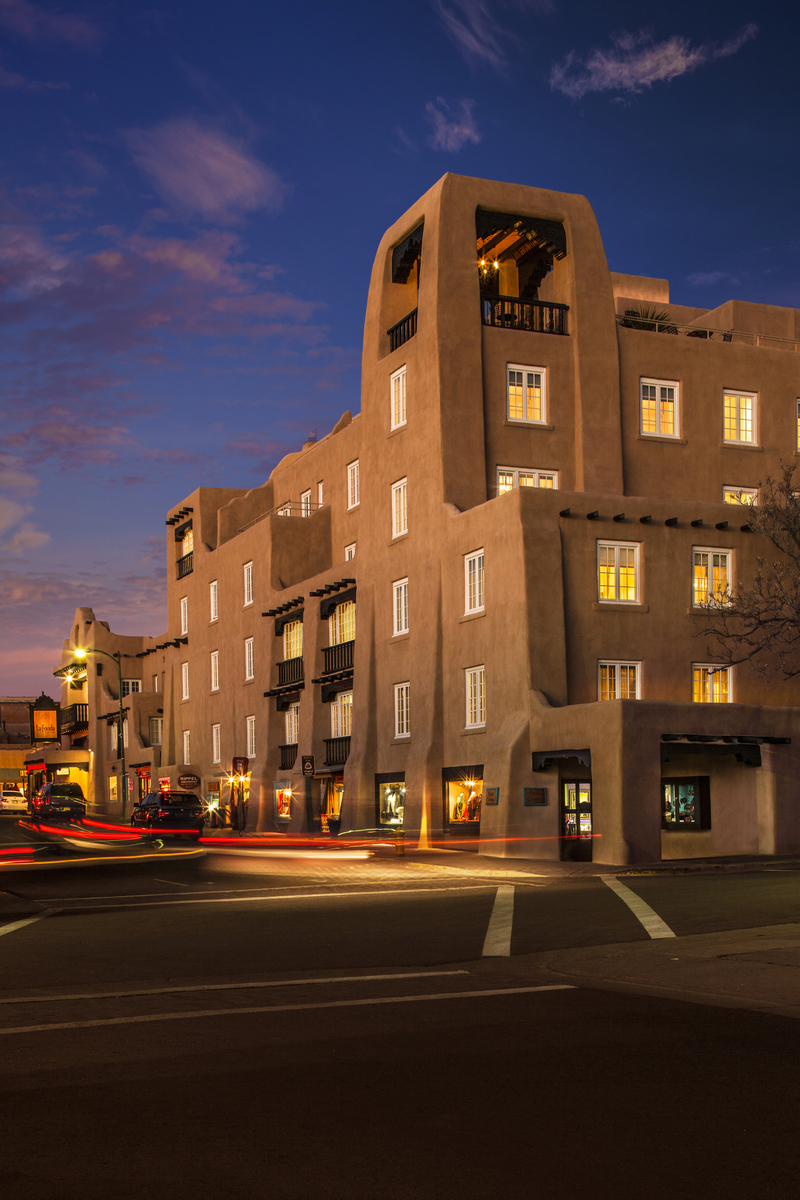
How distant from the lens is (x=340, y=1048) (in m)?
8.30

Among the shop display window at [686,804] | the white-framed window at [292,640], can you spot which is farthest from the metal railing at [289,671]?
the shop display window at [686,804]

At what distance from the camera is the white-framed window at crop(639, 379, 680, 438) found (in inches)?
1528

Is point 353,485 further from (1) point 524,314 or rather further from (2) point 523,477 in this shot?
(1) point 524,314

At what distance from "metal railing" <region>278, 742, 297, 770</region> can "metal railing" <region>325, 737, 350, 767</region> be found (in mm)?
4319

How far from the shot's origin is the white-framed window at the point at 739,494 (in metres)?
39.4

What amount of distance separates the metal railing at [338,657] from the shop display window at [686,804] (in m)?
13.3

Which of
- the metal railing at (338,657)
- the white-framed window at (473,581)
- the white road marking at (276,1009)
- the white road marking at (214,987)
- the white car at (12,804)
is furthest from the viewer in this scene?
the white car at (12,804)

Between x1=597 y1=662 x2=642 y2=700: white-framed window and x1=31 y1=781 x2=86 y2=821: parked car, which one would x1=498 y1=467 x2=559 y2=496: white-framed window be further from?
x1=31 y1=781 x2=86 y2=821: parked car

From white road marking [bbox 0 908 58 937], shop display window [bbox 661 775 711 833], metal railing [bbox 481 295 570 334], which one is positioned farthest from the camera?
metal railing [bbox 481 295 570 334]

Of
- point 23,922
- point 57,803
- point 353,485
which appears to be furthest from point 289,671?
point 23,922

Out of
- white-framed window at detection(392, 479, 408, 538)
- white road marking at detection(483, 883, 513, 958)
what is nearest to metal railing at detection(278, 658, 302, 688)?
white-framed window at detection(392, 479, 408, 538)

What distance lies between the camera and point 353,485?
47.1 m

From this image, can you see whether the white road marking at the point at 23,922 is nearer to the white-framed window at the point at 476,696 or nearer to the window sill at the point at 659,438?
the white-framed window at the point at 476,696

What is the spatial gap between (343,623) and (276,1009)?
35837mm
